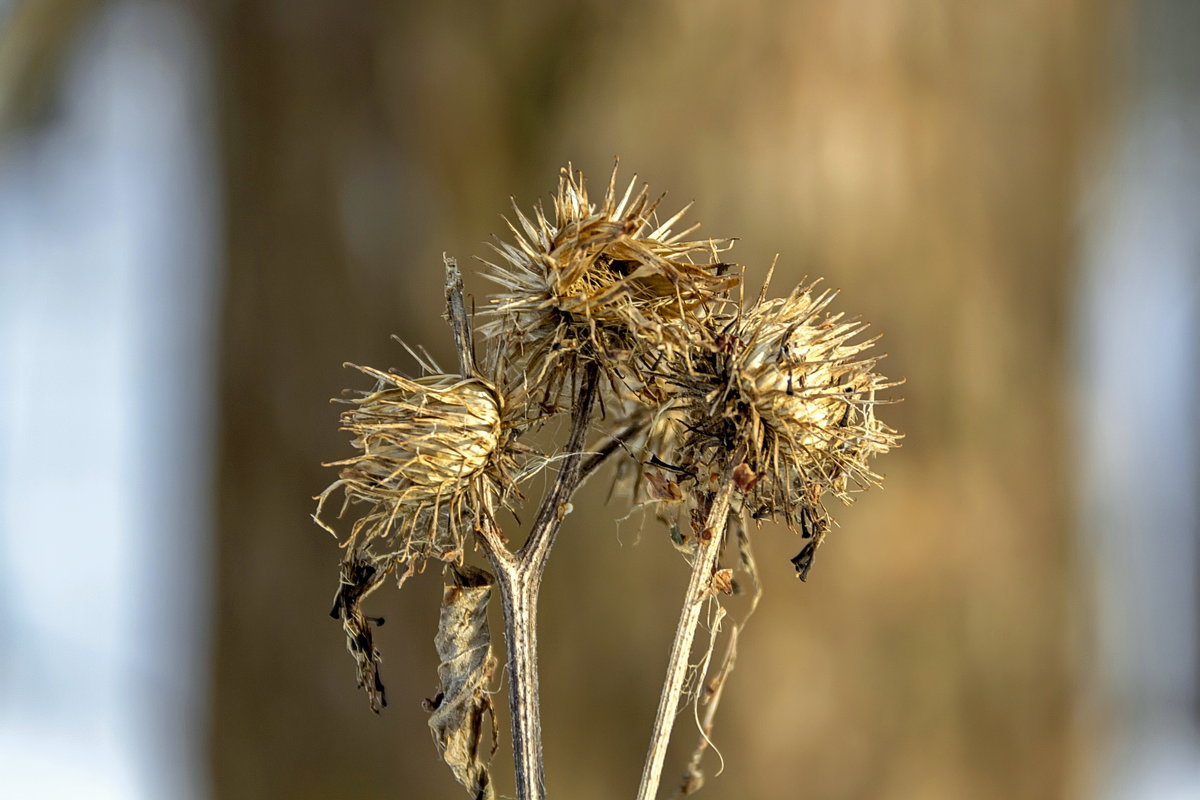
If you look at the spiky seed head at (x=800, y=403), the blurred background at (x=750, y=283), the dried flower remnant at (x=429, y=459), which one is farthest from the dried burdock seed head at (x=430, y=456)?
the blurred background at (x=750, y=283)

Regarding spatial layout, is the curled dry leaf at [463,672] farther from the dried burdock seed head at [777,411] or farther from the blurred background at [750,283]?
the blurred background at [750,283]

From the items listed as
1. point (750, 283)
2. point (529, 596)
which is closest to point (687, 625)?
point (529, 596)

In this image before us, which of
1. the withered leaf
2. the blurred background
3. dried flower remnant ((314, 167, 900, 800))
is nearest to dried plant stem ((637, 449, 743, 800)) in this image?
dried flower remnant ((314, 167, 900, 800))

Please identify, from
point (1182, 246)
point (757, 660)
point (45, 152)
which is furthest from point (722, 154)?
point (45, 152)

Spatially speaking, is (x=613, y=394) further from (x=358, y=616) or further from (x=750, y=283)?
(x=750, y=283)

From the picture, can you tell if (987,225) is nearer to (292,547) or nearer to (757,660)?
(757,660)

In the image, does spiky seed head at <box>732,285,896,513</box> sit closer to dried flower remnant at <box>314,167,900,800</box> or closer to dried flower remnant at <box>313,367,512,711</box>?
dried flower remnant at <box>314,167,900,800</box>
